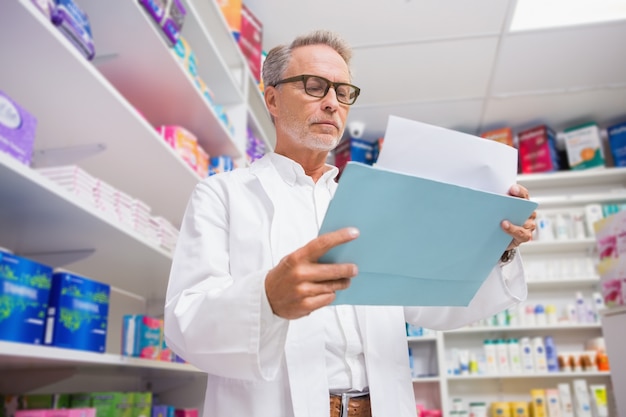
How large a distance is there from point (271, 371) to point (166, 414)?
5.18 feet

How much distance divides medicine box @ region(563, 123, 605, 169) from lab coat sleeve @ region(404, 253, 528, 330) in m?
4.02

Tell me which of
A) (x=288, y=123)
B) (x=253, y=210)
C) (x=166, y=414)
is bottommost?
(x=166, y=414)

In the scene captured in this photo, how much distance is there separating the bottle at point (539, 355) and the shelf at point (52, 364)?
304 centimetres

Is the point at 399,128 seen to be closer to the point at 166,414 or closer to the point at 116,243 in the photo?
the point at 116,243

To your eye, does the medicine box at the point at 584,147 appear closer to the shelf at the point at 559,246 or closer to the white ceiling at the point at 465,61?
the white ceiling at the point at 465,61

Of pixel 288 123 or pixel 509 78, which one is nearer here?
pixel 288 123

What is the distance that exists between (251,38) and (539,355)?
3.43 m

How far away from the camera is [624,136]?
4824 mm

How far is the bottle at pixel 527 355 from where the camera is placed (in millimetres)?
4395

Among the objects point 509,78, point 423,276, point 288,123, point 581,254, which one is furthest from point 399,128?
point 581,254

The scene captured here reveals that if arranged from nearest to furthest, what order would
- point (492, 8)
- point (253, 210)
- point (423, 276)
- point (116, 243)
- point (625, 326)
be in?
1. point (423, 276)
2. point (253, 210)
3. point (116, 243)
4. point (625, 326)
5. point (492, 8)

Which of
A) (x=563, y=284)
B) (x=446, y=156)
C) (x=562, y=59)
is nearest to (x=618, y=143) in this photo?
(x=562, y=59)

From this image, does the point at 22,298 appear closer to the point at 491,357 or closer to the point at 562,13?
the point at 562,13

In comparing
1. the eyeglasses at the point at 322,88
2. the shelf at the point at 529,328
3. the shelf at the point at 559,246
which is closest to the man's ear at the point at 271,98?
the eyeglasses at the point at 322,88
